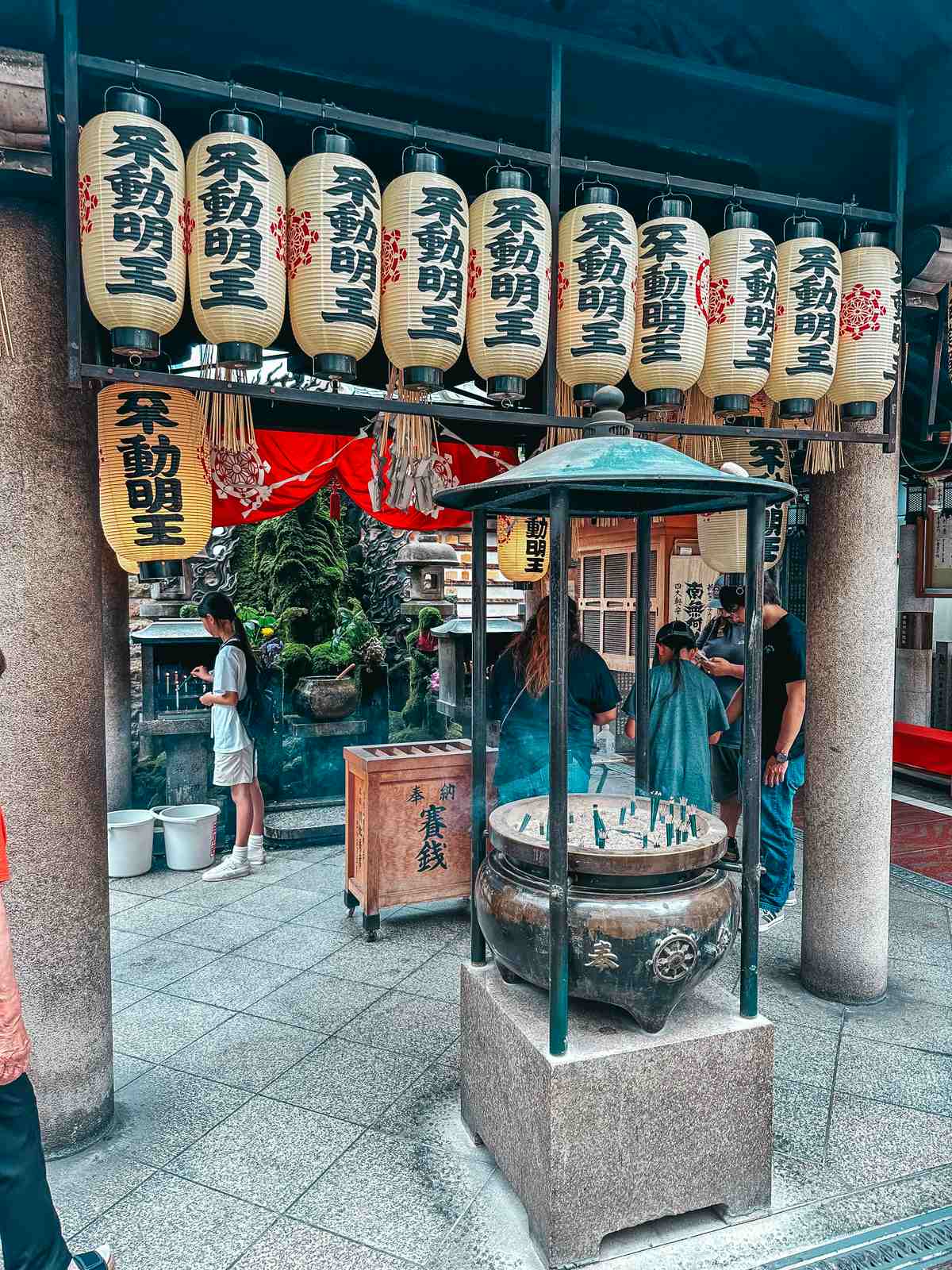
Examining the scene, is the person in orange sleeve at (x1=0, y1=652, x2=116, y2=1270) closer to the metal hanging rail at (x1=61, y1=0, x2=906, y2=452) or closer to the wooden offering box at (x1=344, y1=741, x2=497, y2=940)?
the metal hanging rail at (x1=61, y1=0, x2=906, y2=452)

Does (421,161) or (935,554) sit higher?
(421,161)

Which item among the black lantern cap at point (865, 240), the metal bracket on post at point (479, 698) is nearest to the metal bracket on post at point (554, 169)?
the metal bracket on post at point (479, 698)

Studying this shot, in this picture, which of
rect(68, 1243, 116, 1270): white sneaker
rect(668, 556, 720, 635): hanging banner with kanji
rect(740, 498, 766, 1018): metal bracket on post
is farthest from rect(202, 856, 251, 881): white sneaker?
rect(668, 556, 720, 635): hanging banner with kanji

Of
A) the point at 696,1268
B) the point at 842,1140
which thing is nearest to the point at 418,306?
the point at 696,1268

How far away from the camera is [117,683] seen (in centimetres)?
769

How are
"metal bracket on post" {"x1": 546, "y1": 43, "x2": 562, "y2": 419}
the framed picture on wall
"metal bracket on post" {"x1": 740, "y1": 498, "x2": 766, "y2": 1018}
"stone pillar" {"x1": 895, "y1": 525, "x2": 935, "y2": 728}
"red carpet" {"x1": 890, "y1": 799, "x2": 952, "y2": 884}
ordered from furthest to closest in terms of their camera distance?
"stone pillar" {"x1": 895, "y1": 525, "x2": 935, "y2": 728} < the framed picture on wall < "red carpet" {"x1": 890, "y1": 799, "x2": 952, "y2": 884} < "metal bracket on post" {"x1": 546, "y1": 43, "x2": 562, "y2": 419} < "metal bracket on post" {"x1": 740, "y1": 498, "x2": 766, "y2": 1018}

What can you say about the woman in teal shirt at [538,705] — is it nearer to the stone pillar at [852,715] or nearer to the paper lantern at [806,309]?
the stone pillar at [852,715]

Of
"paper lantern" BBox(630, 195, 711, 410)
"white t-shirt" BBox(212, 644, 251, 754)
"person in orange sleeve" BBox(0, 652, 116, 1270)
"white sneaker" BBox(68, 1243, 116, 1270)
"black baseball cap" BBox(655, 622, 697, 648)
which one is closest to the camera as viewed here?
"person in orange sleeve" BBox(0, 652, 116, 1270)

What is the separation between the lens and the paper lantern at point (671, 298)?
3436 mm

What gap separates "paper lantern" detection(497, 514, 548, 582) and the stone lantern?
273 inches

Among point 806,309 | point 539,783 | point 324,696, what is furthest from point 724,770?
point 324,696

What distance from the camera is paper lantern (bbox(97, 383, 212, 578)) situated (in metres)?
3.28

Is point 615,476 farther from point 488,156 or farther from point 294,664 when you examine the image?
point 294,664

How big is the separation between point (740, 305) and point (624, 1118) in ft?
10.5
